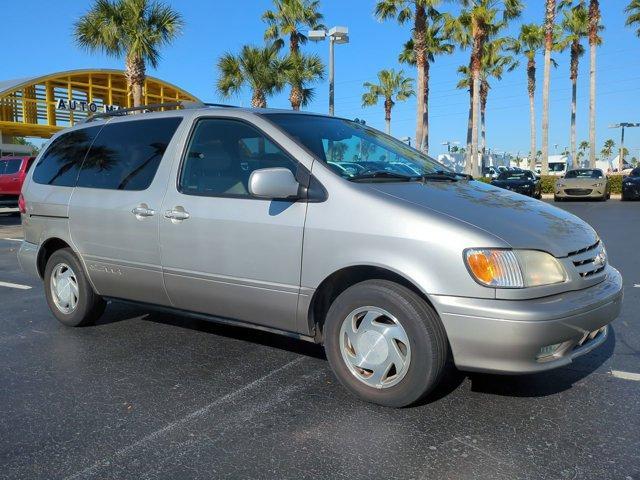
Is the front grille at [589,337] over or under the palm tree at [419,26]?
under

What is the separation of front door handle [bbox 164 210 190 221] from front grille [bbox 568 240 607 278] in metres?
2.46

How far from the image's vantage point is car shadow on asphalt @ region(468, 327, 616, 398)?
3.69 metres

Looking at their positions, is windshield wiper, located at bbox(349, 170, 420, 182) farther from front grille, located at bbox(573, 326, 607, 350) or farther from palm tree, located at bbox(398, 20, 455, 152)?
palm tree, located at bbox(398, 20, 455, 152)

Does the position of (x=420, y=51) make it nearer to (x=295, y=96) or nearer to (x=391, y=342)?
(x=295, y=96)

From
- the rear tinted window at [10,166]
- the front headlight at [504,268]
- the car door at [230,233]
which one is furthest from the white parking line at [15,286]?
the rear tinted window at [10,166]

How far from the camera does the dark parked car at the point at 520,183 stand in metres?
25.8

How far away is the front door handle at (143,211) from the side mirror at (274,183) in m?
1.07

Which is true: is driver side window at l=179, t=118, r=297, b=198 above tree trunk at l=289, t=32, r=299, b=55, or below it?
below

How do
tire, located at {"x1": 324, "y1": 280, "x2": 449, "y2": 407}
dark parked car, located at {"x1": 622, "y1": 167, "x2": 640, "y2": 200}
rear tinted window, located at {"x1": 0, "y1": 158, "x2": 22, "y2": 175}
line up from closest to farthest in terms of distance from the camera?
1. tire, located at {"x1": 324, "y1": 280, "x2": 449, "y2": 407}
2. rear tinted window, located at {"x1": 0, "y1": 158, "x2": 22, "y2": 175}
3. dark parked car, located at {"x1": 622, "y1": 167, "x2": 640, "y2": 200}

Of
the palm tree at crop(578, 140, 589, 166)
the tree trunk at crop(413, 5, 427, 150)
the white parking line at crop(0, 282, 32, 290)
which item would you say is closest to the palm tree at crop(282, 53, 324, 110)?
the tree trunk at crop(413, 5, 427, 150)

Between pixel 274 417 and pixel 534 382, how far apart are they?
170 centimetres

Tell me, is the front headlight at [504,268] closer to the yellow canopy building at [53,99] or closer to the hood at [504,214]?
the hood at [504,214]

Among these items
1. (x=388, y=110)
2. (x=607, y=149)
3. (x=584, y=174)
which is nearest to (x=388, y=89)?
(x=388, y=110)

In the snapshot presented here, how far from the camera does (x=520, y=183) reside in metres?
26.0
